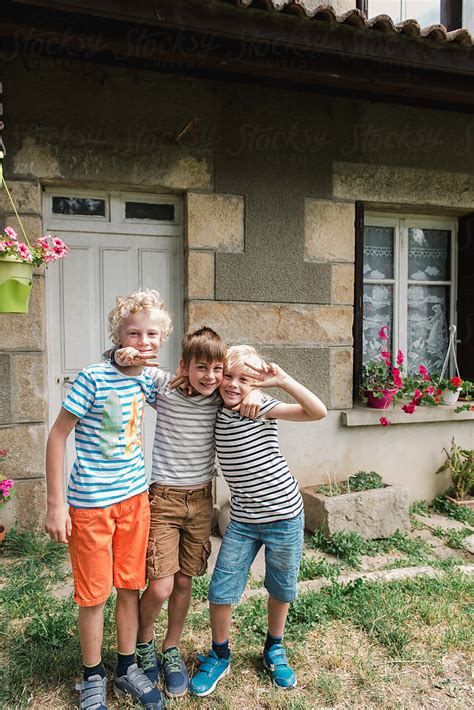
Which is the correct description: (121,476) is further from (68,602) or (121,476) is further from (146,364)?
(68,602)

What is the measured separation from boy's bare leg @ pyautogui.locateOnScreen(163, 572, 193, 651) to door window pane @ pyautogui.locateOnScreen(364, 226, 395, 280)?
121 inches

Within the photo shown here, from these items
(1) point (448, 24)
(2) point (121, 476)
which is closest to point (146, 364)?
(2) point (121, 476)

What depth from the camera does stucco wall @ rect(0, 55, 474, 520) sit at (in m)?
3.48

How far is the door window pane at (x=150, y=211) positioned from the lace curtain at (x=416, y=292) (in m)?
1.63

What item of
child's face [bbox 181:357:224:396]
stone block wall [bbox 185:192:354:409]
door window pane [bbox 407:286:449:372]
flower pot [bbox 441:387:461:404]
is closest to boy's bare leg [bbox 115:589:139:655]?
child's face [bbox 181:357:224:396]

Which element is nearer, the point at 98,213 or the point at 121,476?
the point at 121,476

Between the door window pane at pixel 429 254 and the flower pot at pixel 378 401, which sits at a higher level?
the door window pane at pixel 429 254

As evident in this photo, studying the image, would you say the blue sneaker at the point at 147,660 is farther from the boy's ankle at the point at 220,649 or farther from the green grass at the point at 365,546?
the green grass at the point at 365,546

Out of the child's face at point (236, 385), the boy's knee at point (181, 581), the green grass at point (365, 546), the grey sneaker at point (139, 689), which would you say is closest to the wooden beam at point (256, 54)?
the child's face at point (236, 385)

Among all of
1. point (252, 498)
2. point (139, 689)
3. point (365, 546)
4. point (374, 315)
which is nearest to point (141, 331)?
point (252, 498)

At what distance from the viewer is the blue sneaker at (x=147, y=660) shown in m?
2.10

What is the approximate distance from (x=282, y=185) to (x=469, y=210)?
5.43 feet

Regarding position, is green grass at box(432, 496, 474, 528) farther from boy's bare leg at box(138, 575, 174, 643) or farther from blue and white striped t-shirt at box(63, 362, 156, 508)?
blue and white striped t-shirt at box(63, 362, 156, 508)

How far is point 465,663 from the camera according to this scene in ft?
7.78
